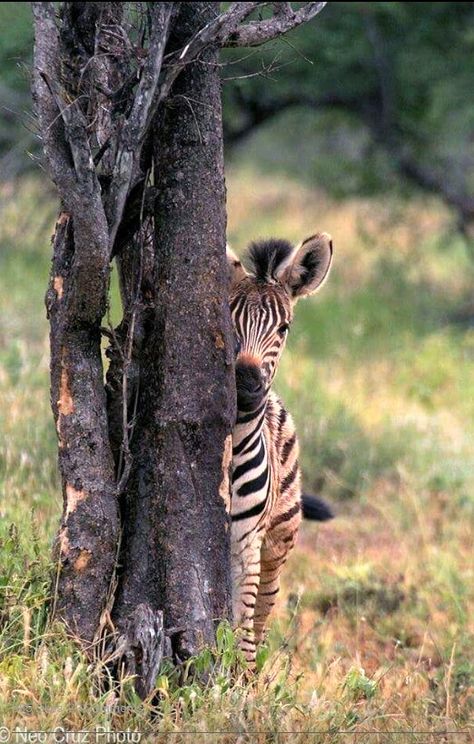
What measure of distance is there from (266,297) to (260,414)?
53 cm

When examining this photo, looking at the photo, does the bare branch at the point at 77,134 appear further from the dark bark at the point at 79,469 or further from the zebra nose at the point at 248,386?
the zebra nose at the point at 248,386

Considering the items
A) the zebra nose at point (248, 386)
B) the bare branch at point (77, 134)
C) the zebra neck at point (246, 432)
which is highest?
the bare branch at point (77, 134)

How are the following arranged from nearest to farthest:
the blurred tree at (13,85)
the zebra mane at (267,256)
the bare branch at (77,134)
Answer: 1. the bare branch at (77,134)
2. the zebra mane at (267,256)
3. the blurred tree at (13,85)

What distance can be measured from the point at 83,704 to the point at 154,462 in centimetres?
95

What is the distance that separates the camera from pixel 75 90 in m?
4.12

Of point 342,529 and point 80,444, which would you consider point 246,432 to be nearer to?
point 80,444

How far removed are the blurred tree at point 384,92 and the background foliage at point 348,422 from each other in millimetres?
32

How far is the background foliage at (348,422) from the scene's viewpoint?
426 centimetres

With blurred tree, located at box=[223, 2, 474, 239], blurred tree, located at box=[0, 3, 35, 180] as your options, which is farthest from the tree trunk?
blurred tree, located at box=[223, 2, 474, 239]

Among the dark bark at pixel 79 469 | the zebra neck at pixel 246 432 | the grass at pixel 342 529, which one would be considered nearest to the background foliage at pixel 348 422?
the grass at pixel 342 529

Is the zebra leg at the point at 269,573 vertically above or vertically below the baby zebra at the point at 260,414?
below

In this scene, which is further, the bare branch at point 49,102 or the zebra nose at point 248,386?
the zebra nose at point 248,386

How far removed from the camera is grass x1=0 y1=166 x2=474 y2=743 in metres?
4.13

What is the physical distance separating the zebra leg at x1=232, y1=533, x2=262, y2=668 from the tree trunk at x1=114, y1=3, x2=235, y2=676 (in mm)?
432
